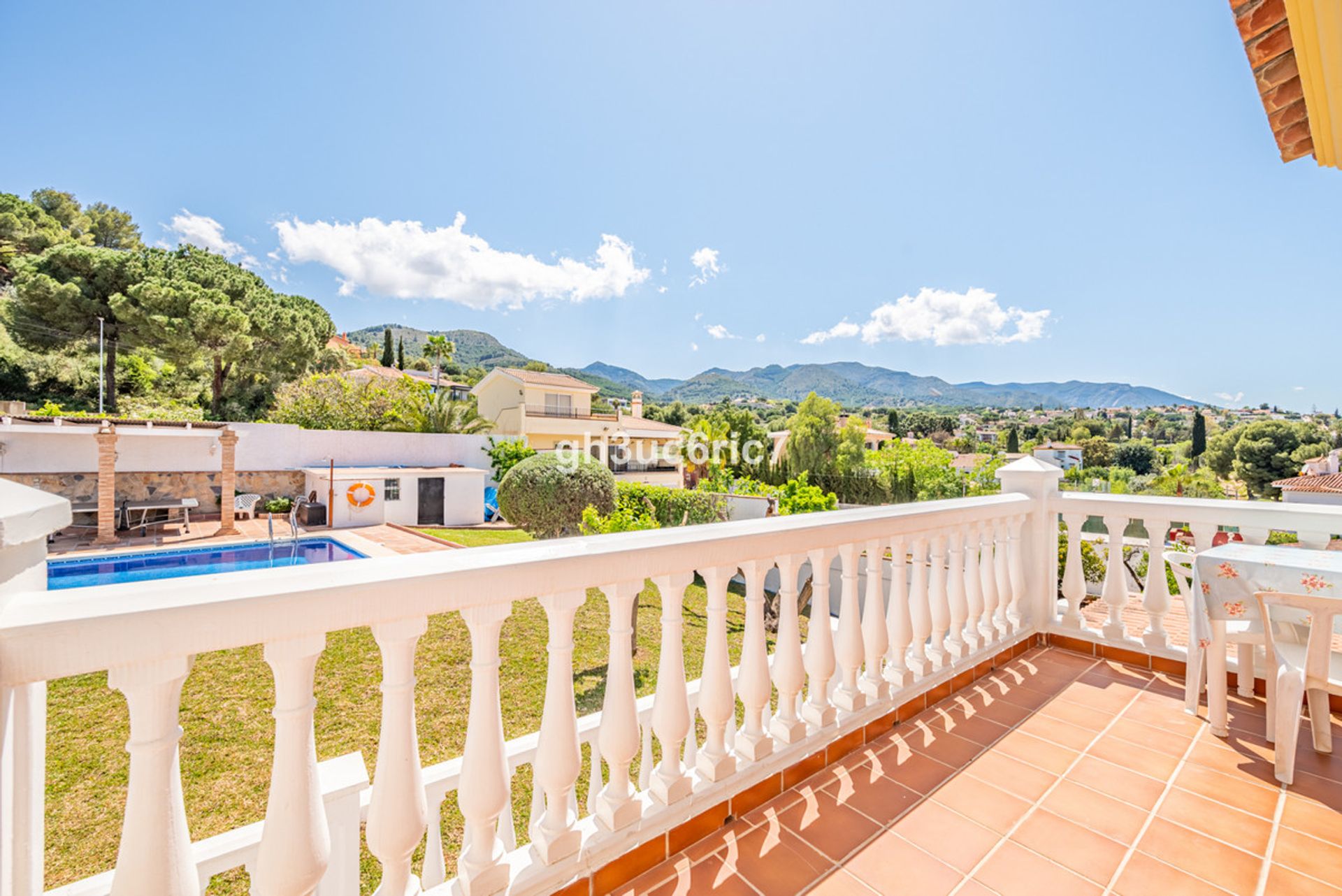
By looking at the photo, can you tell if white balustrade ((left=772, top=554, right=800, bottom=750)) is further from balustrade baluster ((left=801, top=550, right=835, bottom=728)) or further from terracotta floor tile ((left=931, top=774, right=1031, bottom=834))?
terracotta floor tile ((left=931, top=774, right=1031, bottom=834))

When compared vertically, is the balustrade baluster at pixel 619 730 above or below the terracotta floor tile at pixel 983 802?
above

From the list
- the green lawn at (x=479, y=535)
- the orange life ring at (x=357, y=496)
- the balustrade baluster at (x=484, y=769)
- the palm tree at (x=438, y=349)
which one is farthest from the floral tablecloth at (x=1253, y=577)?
the palm tree at (x=438, y=349)

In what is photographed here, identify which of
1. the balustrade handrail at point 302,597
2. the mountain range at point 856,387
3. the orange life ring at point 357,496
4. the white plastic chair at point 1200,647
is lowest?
the orange life ring at point 357,496

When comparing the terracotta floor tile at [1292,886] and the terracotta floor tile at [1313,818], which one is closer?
the terracotta floor tile at [1292,886]

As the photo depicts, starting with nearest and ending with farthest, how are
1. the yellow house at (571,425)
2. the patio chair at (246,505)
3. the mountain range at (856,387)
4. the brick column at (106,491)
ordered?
the brick column at (106,491) < the patio chair at (246,505) < the yellow house at (571,425) < the mountain range at (856,387)

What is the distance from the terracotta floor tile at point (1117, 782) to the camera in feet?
5.30

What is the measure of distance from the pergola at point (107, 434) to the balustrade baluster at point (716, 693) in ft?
45.6

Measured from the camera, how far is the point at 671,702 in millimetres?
1296

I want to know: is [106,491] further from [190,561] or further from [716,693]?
[716,693]

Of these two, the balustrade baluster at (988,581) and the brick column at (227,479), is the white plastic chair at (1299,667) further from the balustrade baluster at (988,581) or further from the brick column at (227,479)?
the brick column at (227,479)

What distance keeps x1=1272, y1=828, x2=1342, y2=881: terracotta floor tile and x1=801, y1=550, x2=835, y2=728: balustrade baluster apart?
1.13 m

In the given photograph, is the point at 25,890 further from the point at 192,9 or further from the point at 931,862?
the point at 192,9

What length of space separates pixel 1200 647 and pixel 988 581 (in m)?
0.73

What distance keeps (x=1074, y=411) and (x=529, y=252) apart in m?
51.9
